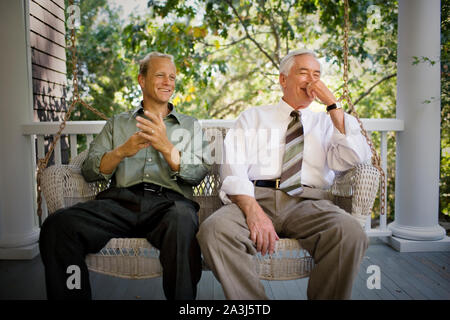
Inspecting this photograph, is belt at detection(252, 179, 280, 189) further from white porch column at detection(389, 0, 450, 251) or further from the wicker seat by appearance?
white porch column at detection(389, 0, 450, 251)

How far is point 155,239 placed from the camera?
5.16 ft

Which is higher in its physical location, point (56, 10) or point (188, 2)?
point (188, 2)

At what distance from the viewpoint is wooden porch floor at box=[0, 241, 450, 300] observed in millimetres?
2086

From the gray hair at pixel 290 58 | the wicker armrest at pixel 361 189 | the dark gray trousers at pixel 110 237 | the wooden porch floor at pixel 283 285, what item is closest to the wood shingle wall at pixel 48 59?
the wooden porch floor at pixel 283 285

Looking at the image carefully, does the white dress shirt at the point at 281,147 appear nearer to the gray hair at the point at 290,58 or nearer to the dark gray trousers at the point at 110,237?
the gray hair at the point at 290,58

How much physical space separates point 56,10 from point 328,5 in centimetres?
312

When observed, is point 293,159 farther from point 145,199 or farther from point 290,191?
point 145,199

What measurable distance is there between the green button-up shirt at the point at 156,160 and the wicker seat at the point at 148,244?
0.13 metres

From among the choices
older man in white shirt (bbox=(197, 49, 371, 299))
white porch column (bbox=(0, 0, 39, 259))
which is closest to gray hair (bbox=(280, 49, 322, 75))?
older man in white shirt (bbox=(197, 49, 371, 299))

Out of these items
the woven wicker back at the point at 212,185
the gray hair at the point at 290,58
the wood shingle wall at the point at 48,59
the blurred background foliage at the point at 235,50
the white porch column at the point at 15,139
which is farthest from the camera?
the blurred background foliage at the point at 235,50

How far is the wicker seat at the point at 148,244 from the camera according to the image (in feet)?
5.10

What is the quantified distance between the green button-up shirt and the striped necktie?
0.42 m

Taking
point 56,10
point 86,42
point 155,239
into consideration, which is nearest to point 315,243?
point 155,239
